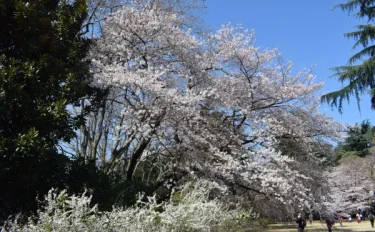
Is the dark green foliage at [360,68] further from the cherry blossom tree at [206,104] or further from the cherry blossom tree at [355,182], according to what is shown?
the cherry blossom tree at [355,182]

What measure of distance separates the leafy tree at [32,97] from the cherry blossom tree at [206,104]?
1.69 m

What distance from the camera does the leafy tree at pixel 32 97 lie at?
5.16 metres

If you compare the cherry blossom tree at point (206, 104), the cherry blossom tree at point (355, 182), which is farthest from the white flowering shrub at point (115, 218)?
the cherry blossom tree at point (355, 182)

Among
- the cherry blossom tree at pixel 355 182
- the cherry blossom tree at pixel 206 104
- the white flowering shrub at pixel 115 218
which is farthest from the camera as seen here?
the cherry blossom tree at pixel 355 182

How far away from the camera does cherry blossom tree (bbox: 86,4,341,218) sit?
8.51 meters

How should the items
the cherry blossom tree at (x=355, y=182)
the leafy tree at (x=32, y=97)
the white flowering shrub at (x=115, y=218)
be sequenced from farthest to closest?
the cherry blossom tree at (x=355, y=182), the leafy tree at (x=32, y=97), the white flowering shrub at (x=115, y=218)

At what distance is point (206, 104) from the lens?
396 inches

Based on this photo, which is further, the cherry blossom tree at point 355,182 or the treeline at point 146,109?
the cherry blossom tree at point 355,182

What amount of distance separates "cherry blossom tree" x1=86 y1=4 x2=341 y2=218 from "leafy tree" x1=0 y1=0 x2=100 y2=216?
5.55ft

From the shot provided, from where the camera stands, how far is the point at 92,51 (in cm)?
916

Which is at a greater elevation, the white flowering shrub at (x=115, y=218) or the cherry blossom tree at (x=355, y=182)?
the cherry blossom tree at (x=355, y=182)

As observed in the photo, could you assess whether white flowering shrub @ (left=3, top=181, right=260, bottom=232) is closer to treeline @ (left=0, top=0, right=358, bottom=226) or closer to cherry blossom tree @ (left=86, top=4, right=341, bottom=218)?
treeline @ (left=0, top=0, right=358, bottom=226)

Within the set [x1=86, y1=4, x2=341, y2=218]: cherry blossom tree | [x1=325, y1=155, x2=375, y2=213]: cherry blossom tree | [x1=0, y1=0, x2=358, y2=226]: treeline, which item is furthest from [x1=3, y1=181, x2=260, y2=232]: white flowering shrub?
[x1=325, y1=155, x2=375, y2=213]: cherry blossom tree

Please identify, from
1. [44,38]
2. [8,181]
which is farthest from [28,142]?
[44,38]
